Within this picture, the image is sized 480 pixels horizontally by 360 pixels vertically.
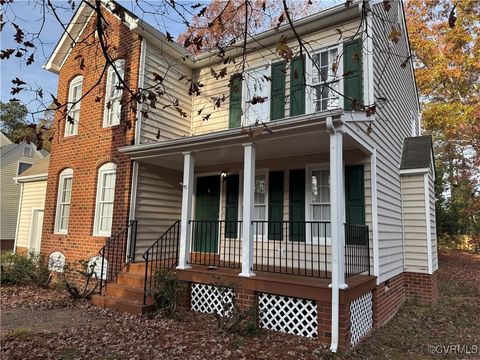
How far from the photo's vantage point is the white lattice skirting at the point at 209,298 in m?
6.48

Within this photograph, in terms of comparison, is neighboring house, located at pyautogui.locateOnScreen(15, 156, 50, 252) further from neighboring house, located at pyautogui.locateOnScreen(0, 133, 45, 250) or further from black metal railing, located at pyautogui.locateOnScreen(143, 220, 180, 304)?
neighboring house, located at pyautogui.locateOnScreen(0, 133, 45, 250)

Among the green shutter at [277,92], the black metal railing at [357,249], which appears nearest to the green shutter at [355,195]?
the black metal railing at [357,249]

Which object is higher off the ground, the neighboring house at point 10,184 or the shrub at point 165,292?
the neighboring house at point 10,184

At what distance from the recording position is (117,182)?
28.5 feet

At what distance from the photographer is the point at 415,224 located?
8.92 meters

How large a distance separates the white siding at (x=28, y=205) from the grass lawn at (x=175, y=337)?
19.6 feet

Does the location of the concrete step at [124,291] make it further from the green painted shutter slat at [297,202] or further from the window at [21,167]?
the window at [21,167]

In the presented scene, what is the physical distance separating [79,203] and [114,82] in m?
3.35

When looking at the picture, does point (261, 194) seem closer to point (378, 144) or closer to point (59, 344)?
point (378, 144)

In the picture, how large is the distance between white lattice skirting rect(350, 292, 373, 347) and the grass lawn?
172mm

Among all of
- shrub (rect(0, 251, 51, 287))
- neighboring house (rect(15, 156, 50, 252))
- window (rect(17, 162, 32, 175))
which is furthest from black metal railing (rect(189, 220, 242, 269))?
window (rect(17, 162, 32, 175))

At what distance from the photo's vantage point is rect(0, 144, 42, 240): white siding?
21.5 metres

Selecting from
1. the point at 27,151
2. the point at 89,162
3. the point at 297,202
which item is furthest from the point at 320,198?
the point at 27,151

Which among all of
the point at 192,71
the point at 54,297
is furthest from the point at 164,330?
the point at 192,71
